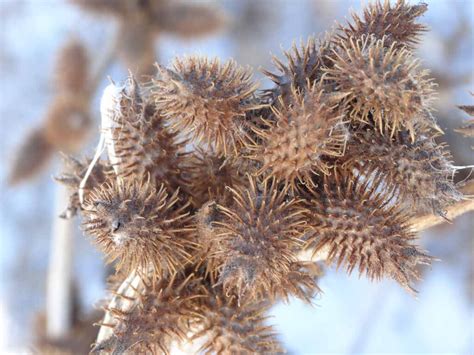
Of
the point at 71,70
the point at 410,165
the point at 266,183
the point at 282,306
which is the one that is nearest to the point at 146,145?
the point at 266,183

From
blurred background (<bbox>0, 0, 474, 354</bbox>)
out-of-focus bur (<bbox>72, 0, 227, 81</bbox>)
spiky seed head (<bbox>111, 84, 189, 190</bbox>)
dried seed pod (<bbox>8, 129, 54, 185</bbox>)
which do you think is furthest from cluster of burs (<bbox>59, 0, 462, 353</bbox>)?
blurred background (<bbox>0, 0, 474, 354</bbox>)

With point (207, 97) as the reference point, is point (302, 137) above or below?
below

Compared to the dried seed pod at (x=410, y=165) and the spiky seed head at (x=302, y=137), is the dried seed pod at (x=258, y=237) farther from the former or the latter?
the dried seed pod at (x=410, y=165)

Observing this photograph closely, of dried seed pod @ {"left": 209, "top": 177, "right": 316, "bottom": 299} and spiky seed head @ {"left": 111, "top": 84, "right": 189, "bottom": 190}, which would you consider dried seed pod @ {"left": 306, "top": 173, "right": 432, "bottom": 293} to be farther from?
spiky seed head @ {"left": 111, "top": 84, "right": 189, "bottom": 190}

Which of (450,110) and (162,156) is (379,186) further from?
(450,110)

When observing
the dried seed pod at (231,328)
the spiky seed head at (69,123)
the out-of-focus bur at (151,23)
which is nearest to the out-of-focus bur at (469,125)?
the dried seed pod at (231,328)

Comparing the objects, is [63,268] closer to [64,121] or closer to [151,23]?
[64,121]
